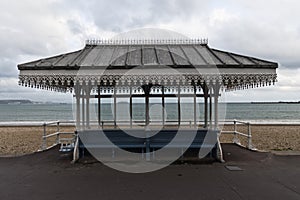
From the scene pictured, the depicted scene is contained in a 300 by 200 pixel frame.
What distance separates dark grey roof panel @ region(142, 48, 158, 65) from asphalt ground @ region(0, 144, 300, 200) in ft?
9.55

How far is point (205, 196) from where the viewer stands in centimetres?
600

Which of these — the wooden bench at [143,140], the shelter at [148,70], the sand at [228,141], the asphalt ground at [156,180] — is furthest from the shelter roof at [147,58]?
the sand at [228,141]

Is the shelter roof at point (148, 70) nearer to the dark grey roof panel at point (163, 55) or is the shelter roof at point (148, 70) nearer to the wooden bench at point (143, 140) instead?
the dark grey roof panel at point (163, 55)

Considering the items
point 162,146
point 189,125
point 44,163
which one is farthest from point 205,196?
point 189,125

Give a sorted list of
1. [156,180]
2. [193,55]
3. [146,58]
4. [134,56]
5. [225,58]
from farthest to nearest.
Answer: [193,55], [134,56], [225,58], [146,58], [156,180]

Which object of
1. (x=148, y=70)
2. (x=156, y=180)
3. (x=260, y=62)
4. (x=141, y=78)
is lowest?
(x=156, y=180)

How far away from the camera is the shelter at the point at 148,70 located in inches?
336

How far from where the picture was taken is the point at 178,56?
9.59 metres

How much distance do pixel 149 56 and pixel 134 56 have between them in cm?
46

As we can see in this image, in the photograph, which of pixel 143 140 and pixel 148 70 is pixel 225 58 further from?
pixel 143 140

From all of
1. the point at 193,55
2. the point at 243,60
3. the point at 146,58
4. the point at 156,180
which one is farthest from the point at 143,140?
the point at 243,60

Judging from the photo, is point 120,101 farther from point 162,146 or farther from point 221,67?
point 221,67

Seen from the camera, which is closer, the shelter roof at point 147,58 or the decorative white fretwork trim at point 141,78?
the decorative white fretwork trim at point 141,78

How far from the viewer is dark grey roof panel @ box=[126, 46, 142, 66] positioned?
882 centimetres
